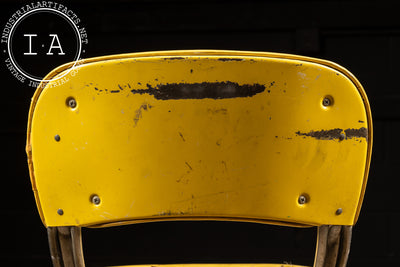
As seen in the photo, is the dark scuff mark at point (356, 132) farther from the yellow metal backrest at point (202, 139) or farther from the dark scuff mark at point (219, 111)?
the dark scuff mark at point (219, 111)

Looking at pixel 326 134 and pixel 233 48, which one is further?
pixel 233 48

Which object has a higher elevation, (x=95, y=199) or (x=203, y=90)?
(x=203, y=90)

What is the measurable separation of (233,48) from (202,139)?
1.75 metres

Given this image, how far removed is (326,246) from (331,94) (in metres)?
0.20

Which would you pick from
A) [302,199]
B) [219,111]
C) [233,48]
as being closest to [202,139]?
[219,111]

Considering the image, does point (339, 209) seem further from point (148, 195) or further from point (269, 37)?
point (269, 37)

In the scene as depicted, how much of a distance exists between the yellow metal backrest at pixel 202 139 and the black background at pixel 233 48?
1.71 meters

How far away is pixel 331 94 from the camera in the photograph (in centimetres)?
53

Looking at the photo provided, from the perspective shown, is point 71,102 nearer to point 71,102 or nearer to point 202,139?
point 71,102

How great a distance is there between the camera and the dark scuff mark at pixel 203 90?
20.3 inches

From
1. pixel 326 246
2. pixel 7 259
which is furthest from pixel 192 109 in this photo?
pixel 7 259

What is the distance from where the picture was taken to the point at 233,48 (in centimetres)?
222

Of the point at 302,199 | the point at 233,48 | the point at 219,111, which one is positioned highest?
the point at 233,48

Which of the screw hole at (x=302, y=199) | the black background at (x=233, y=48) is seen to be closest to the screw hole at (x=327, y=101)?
the screw hole at (x=302, y=199)
